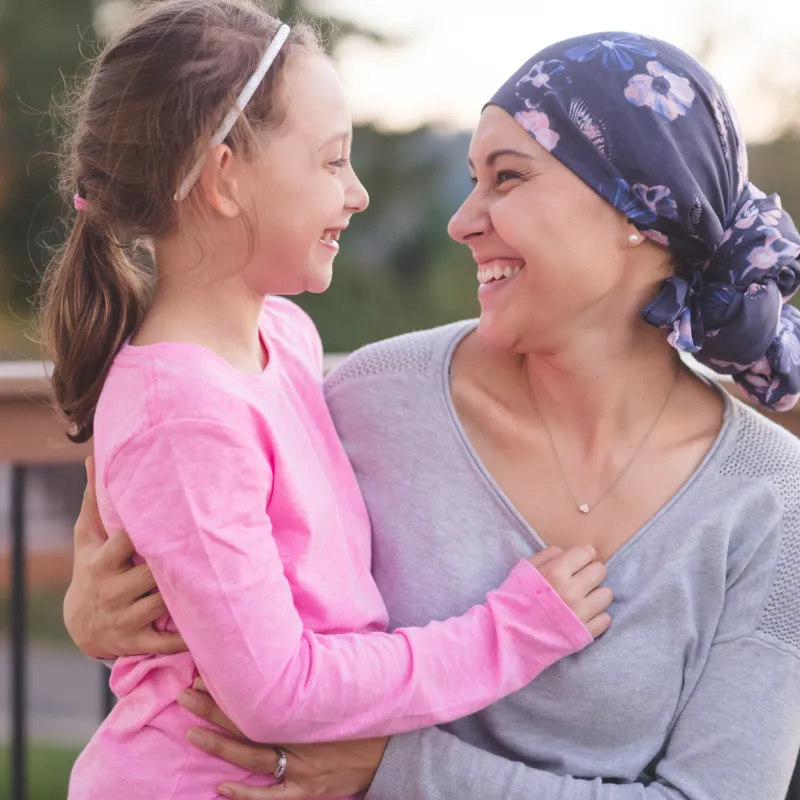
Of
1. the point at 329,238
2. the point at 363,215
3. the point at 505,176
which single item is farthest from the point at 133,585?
the point at 363,215

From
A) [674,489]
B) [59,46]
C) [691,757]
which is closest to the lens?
[691,757]

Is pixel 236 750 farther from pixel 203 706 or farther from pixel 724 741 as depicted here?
pixel 724 741

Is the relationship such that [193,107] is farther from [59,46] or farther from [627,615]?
[59,46]

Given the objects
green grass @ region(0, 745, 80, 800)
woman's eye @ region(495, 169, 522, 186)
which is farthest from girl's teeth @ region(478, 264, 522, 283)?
green grass @ region(0, 745, 80, 800)

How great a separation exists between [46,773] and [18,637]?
407cm

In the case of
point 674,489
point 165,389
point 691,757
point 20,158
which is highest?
point 165,389

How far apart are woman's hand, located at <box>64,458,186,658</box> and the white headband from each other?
1.56ft

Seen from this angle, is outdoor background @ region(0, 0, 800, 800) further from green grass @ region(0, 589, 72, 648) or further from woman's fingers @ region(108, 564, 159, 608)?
woman's fingers @ region(108, 564, 159, 608)

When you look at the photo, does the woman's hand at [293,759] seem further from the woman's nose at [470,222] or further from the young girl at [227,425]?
the woman's nose at [470,222]

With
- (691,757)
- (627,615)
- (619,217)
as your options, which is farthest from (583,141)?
(691,757)

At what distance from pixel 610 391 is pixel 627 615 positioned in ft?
1.17

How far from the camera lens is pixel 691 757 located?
5.42 ft

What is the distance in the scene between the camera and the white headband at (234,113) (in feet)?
4.95

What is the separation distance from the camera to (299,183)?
154 cm
